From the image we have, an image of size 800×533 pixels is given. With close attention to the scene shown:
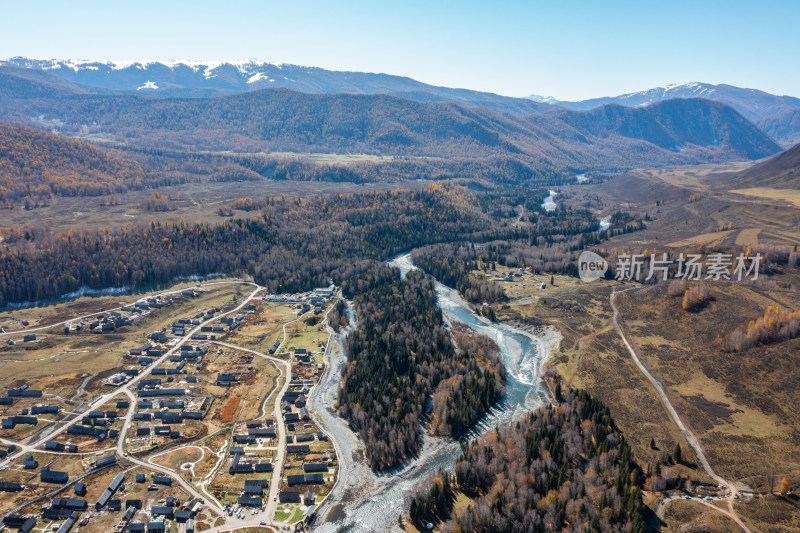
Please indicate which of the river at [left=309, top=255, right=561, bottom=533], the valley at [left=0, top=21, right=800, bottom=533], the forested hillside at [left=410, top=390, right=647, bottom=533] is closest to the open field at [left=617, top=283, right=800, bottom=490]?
the valley at [left=0, top=21, right=800, bottom=533]

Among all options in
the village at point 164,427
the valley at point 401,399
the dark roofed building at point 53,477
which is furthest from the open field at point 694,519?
the dark roofed building at point 53,477

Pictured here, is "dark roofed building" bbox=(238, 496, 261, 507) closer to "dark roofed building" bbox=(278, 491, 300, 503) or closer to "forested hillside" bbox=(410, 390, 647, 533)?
"dark roofed building" bbox=(278, 491, 300, 503)

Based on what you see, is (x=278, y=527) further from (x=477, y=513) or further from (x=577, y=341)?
(x=577, y=341)

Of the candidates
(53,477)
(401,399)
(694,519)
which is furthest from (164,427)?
(694,519)

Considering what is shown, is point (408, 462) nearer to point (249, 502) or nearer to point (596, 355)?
point (249, 502)

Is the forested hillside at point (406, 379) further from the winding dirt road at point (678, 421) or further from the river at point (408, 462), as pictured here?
the winding dirt road at point (678, 421)

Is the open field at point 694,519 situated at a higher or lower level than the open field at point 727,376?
lower

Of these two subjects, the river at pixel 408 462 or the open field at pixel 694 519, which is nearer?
the open field at pixel 694 519
